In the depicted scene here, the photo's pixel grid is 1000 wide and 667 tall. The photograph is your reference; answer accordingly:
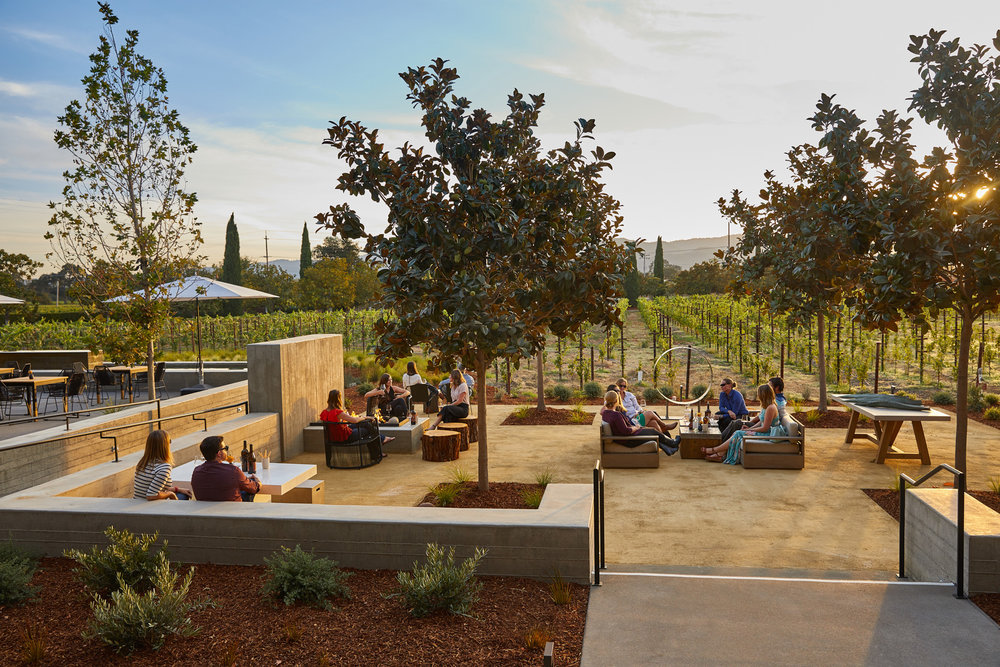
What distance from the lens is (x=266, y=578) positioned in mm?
4910

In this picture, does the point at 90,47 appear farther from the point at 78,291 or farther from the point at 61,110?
the point at 78,291

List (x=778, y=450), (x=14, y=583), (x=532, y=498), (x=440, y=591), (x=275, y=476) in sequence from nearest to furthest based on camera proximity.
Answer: (x=440, y=591) < (x=14, y=583) < (x=275, y=476) < (x=532, y=498) < (x=778, y=450)

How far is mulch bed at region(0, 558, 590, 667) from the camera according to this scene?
12.7 feet

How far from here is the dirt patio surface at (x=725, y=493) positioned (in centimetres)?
604

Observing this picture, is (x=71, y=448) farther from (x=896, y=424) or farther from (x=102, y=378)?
(x=896, y=424)

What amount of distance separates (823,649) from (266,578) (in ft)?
12.3

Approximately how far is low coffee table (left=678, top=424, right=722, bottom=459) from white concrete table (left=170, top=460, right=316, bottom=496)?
544cm

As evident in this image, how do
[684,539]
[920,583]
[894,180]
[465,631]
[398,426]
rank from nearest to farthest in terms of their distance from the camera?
[465,631]
[920,583]
[684,539]
[894,180]
[398,426]

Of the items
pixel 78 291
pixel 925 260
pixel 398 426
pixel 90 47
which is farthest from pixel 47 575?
pixel 90 47

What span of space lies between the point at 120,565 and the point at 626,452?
6.38 m

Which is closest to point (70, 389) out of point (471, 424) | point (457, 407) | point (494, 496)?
point (457, 407)

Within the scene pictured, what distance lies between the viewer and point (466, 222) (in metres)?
6.58

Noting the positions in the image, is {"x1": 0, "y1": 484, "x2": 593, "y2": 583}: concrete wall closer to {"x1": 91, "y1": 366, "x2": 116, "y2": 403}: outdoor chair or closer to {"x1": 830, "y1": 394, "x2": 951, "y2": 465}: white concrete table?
{"x1": 830, "y1": 394, "x2": 951, "y2": 465}: white concrete table

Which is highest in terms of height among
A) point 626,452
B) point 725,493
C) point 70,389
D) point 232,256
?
point 232,256
